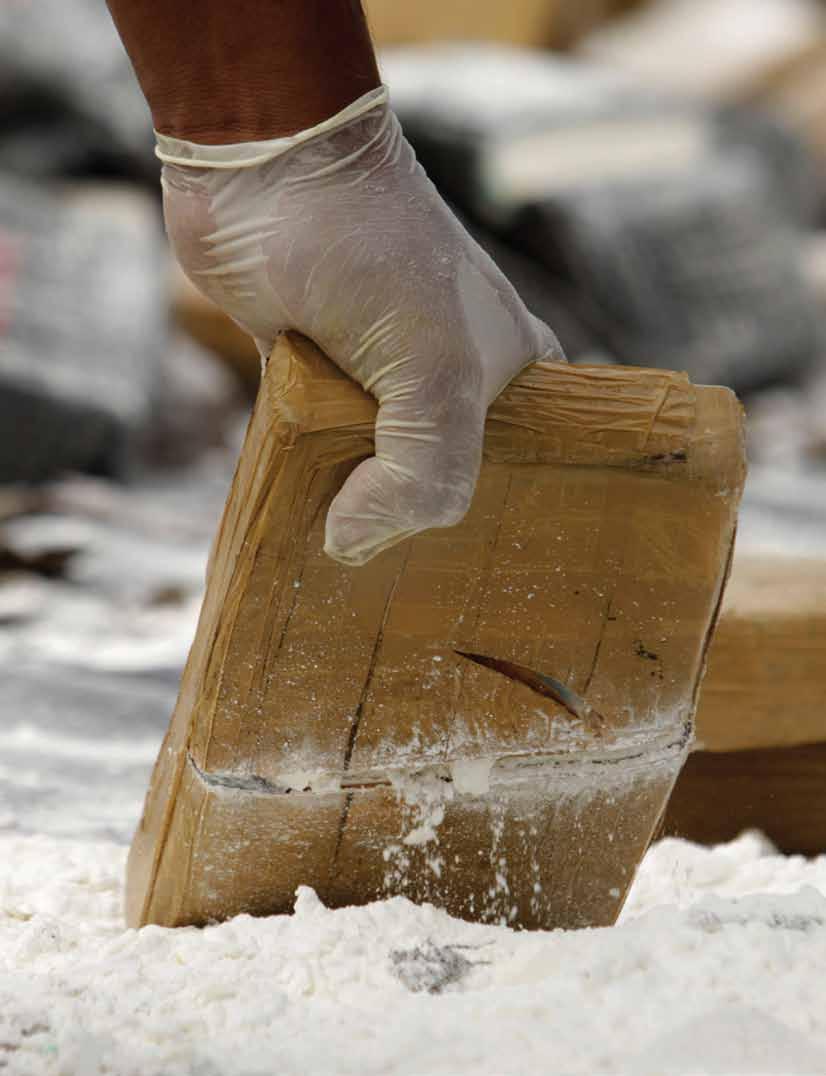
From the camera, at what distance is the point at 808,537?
12.4 ft

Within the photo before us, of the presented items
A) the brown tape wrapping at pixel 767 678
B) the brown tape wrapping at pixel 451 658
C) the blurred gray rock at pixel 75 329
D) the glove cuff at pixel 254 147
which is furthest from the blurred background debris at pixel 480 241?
the glove cuff at pixel 254 147

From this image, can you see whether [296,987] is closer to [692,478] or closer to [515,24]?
[692,478]

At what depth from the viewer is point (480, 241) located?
5.32m

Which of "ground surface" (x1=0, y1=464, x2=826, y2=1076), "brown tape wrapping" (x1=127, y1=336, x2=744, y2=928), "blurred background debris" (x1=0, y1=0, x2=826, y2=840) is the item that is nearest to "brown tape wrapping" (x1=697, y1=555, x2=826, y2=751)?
"ground surface" (x1=0, y1=464, x2=826, y2=1076)

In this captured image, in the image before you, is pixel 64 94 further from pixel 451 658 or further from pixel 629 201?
pixel 451 658

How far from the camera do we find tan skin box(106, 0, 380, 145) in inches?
41.3

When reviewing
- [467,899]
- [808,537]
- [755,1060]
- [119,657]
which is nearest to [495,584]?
[467,899]

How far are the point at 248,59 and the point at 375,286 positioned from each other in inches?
8.1

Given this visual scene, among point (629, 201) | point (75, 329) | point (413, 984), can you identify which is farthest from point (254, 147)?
point (629, 201)

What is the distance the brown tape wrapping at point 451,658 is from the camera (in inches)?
43.9

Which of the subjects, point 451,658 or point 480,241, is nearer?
point 451,658

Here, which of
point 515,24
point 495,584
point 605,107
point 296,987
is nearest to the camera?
point 296,987

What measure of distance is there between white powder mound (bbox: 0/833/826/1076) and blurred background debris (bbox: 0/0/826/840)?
6.24 ft

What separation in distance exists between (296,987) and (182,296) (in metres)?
4.40
